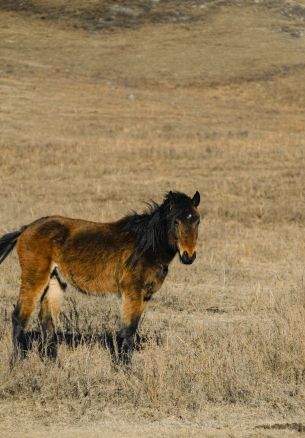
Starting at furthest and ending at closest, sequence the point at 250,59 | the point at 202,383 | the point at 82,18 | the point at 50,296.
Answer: the point at 82,18 → the point at 250,59 → the point at 50,296 → the point at 202,383

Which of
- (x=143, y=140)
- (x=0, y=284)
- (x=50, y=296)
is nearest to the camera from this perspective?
(x=50, y=296)

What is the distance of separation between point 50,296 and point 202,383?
Answer: 1.84 m

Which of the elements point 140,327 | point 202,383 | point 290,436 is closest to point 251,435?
point 290,436

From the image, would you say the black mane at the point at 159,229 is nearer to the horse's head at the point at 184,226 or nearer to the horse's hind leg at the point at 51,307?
the horse's head at the point at 184,226

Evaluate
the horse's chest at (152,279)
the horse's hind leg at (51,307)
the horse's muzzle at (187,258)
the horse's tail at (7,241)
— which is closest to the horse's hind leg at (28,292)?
the horse's hind leg at (51,307)

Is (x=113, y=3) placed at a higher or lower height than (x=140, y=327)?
lower

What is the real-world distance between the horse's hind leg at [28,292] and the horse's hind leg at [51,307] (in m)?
0.20

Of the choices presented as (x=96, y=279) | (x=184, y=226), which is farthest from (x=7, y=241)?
(x=184, y=226)

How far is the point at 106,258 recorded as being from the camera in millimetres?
7309

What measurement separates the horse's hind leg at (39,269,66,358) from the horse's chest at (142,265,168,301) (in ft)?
3.11

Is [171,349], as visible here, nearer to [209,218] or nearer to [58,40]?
[209,218]

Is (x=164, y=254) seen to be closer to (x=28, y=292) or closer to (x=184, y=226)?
(x=184, y=226)

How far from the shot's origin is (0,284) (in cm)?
1148

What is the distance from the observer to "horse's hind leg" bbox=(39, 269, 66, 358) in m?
7.56
